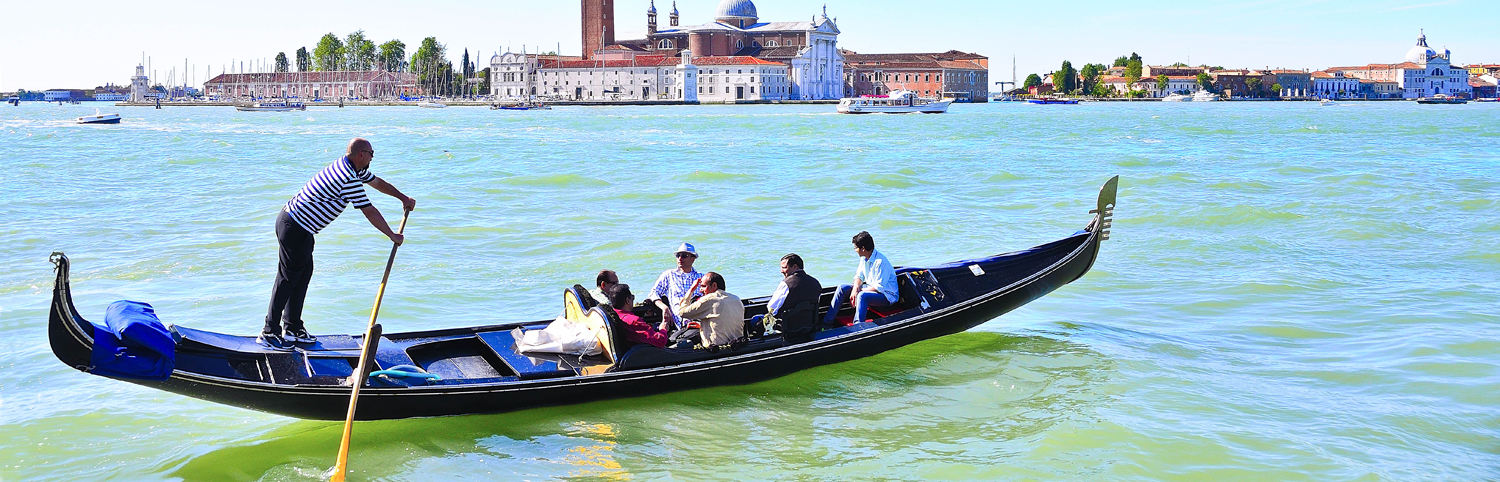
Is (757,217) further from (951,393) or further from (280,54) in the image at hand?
(280,54)

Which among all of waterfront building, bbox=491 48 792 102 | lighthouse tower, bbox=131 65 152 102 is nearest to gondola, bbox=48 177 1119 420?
waterfront building, bbox=491 48 792 102

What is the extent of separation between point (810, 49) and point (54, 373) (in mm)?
84339

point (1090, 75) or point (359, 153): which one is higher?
point (1090, 75)

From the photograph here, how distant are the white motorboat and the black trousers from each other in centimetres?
7647

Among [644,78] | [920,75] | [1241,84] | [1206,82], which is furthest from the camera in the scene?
[1241,84]

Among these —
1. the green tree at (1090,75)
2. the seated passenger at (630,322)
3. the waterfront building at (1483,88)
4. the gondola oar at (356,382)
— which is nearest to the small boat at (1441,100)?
the waterfront building at (1483,88)

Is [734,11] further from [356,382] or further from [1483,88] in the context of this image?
[356,382]

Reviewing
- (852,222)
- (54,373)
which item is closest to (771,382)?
(54,373)

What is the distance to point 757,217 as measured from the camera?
533 inches

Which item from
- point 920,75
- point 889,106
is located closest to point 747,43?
point 920,75

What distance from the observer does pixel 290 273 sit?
4668 mm

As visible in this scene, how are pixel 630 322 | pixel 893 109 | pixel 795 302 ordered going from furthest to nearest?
pixel 893 109 < pixel 795 302 < pixel 630 322

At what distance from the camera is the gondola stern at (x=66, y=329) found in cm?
365

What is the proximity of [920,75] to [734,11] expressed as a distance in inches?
648
